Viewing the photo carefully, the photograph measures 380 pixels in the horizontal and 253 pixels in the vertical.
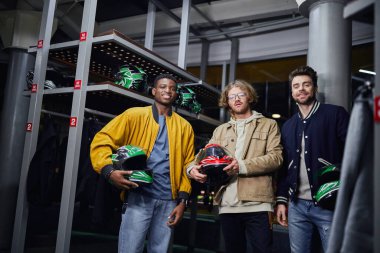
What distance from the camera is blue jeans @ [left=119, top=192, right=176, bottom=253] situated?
2613 millimetres

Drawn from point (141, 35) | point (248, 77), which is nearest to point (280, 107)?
point (248, 77)

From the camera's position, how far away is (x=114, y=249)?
17.2ft

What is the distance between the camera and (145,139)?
9.27ft

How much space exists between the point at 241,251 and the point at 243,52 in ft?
15.0

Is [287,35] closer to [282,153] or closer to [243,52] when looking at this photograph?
[243,52]

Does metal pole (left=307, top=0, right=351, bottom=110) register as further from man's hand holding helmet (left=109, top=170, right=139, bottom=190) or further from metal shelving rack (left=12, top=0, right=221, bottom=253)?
man's hand holding helmet (left=109, top=170, right=139, bottom=190)

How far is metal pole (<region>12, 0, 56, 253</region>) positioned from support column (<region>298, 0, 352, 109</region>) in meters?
2.70

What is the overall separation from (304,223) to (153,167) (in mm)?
1235

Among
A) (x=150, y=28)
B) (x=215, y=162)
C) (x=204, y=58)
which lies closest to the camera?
(x=215, y=162)

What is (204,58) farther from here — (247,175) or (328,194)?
(328,194)

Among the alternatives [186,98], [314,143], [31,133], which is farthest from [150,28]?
[314,143]

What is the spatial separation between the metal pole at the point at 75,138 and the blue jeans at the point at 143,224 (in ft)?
1.70

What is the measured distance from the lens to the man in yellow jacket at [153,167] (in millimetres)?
2617

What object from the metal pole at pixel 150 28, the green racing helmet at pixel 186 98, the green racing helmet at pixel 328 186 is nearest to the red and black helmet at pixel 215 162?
the green racing helmet at pixel 328 186
